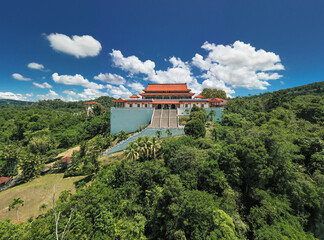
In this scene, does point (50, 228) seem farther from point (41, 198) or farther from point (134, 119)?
point (134, 119)

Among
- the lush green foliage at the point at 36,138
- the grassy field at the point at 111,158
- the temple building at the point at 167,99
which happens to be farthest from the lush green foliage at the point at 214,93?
the grassy field at the point at 111,158

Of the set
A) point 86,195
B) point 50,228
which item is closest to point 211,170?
point 86,195

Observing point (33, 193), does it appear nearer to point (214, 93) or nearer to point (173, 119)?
point (173, 119)

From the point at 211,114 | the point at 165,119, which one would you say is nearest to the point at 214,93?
the point at 211,114

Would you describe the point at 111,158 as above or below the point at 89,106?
below

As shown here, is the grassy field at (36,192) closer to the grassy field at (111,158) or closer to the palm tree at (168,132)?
the grassy field at (111,158)

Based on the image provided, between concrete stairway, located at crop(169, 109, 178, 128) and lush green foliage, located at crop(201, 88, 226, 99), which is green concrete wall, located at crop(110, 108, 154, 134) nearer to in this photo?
concrete stairway, located at crop(169, 109, 178, 128)
